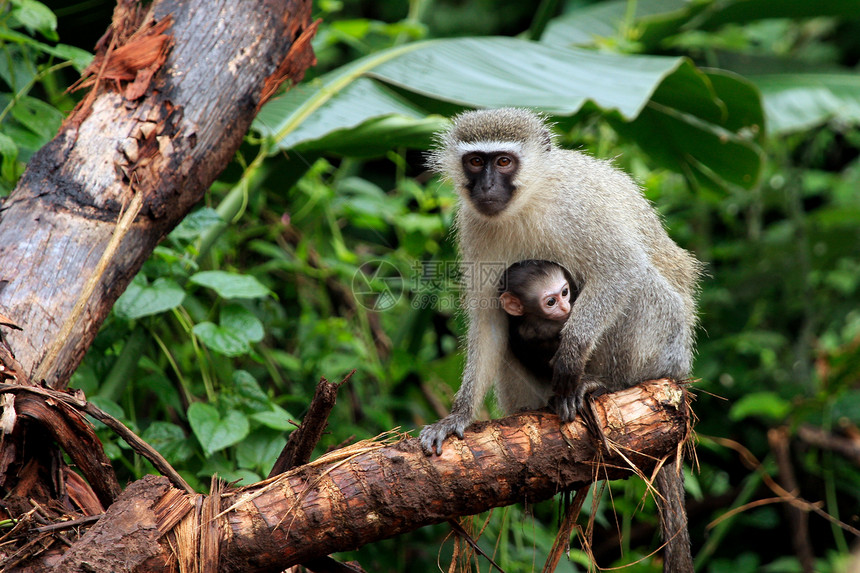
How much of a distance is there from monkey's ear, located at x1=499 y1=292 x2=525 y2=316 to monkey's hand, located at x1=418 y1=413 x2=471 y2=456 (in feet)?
2.18

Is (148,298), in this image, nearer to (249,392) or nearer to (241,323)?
(241,323)

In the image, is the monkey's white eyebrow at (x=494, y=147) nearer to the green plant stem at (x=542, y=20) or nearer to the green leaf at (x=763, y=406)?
the green plant stem at (x=542, y=20)

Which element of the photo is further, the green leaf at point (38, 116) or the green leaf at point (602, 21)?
the green leaf at point (602, 21)

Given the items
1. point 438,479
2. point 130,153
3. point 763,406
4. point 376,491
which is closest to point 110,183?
point 130,153

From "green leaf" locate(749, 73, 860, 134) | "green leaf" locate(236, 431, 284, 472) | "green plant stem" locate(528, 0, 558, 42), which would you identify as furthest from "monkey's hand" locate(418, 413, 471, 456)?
"green leaf" locate(749, 73, 860, 134)

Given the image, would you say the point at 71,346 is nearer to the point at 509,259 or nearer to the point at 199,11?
the point at 199,11

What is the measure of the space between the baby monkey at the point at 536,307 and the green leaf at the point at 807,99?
9.58 feet

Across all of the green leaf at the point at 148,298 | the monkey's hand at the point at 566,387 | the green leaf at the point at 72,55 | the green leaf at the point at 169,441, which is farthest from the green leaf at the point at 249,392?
the green leaf at the point at 72,55

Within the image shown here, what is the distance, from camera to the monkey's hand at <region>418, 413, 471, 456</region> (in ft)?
9.09

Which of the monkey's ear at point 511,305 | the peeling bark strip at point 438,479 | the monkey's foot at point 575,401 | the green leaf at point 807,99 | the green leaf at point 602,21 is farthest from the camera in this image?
the green leaf at point 602,21

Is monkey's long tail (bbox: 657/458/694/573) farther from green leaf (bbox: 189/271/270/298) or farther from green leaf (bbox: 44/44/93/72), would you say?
green leaf (bbox: 44/44/93/72)

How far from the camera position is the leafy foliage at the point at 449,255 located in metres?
3.75

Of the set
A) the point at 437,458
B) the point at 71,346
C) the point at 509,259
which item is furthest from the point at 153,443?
the point at 509,259

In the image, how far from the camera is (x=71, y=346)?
299 cm
